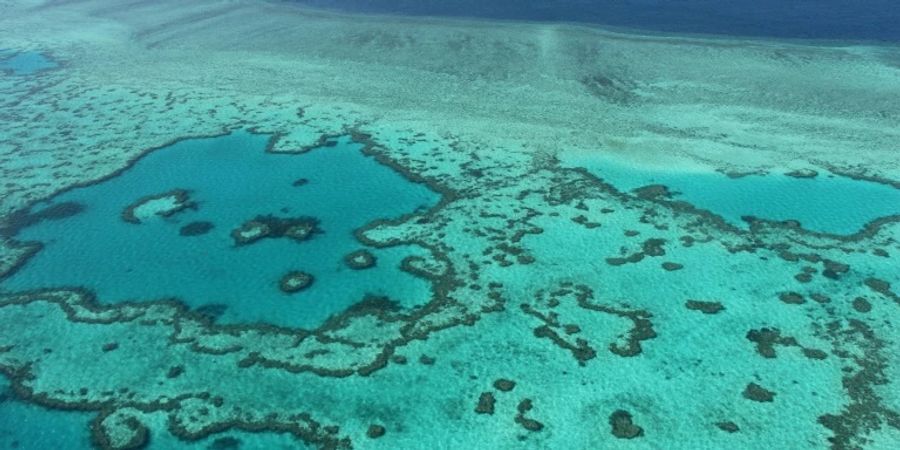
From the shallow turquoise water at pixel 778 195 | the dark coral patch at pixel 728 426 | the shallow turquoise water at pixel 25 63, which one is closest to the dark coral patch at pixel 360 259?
the shallow turquoise water at pixel 778 195

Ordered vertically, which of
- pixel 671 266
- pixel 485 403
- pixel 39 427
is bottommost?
pixel 39 427

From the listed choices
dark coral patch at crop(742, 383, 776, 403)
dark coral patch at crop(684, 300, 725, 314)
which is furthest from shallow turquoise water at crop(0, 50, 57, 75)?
dark coral patch at crop(742, 383, 776, 403)

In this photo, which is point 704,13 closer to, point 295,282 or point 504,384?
point 295,282

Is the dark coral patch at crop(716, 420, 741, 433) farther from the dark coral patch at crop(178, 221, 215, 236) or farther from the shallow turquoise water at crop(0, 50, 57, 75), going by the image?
the shallow turquoise water at crop(0, 50, 57, 75)

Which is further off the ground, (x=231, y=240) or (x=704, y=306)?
(x=704, y=306)

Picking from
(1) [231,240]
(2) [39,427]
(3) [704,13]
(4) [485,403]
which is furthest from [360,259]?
(3) [704,13]

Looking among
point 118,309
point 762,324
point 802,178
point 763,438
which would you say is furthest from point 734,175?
point 118,309
